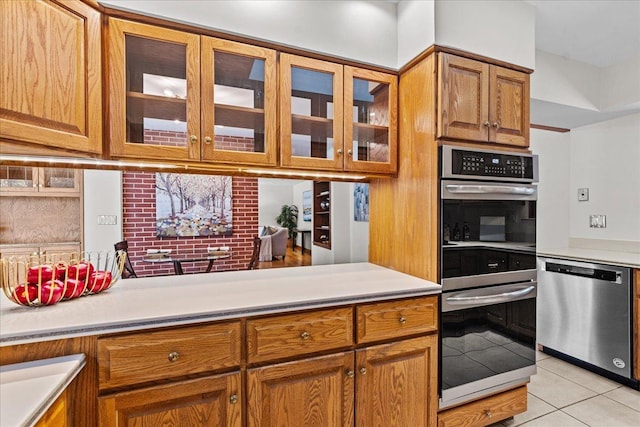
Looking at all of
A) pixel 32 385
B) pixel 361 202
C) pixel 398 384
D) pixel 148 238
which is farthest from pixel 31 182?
pixel 398 384

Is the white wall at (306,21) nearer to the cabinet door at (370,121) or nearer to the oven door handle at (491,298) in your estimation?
the cabinet door at (370,121)

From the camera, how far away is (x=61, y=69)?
4.08ft

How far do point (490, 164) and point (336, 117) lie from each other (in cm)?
93

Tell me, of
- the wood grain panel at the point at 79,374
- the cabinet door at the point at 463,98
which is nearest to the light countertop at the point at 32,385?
the wood grain panel at the point at 79,374

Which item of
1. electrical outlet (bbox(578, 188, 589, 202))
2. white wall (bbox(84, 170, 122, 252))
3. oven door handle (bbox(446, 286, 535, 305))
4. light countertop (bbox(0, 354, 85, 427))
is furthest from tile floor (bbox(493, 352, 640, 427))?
white wall (bbox(84, 170, 122, 252))

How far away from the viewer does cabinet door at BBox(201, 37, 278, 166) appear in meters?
1.57

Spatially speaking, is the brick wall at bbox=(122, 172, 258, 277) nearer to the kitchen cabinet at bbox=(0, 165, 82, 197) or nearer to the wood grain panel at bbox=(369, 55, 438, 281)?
the kitchen cabinet at bbox=(0, 165, 82, 197)

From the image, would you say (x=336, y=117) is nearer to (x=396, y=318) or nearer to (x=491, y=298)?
(x=396, y=318)

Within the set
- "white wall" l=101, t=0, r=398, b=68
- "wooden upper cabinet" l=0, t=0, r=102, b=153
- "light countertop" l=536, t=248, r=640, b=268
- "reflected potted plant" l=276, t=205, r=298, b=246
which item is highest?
"white wall" l=101, t=0, r=398, b=68

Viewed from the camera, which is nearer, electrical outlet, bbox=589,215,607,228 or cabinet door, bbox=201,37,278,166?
cabinet door, bbox=201,37,278,166

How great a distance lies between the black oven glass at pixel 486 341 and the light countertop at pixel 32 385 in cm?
162

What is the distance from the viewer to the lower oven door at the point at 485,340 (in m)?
1.70

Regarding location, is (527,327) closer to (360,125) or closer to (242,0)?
(360,125)

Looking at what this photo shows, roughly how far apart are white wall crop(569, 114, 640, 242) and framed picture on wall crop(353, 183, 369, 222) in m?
2.18
